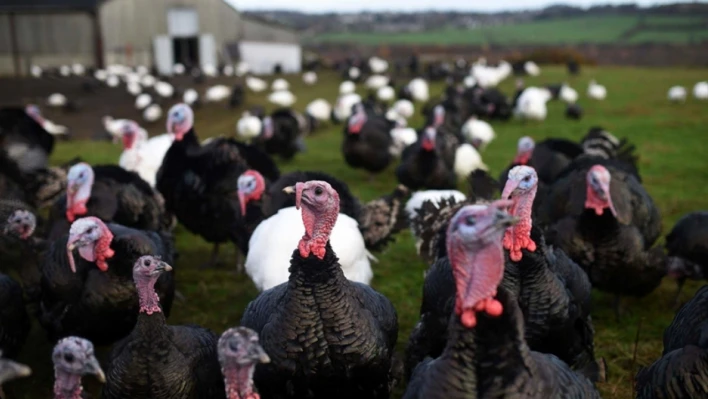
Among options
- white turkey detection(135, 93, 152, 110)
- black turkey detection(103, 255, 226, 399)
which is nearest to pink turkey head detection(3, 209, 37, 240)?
black turkey detection(103, 255, 226, 399)

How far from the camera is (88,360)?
10.2 ft

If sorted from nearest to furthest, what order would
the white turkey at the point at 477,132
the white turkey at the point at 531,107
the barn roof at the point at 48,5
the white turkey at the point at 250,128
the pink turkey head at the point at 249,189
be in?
the pink turkey head at the point at 249,189, the white turkey at the point at 477,132, the white turkey at the point at 250,128, the white turkey at the point at 531,107, the barn roof at the point at 48,5

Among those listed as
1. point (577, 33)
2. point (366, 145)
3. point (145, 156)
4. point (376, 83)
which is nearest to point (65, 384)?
point (145, 156)

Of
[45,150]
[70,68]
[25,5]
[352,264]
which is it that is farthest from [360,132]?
[25,5]

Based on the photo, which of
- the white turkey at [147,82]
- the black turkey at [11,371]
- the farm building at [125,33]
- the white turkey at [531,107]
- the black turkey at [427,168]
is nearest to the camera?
the black turkey at [11,371]

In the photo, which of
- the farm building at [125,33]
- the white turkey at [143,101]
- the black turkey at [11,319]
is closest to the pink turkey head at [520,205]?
the black turkey at [11,319]

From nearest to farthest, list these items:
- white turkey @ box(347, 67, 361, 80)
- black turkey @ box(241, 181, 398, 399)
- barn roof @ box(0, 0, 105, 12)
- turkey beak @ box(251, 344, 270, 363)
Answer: turkey beak @ box(251, 344, 270, 363)
black turkey @ box(241, 181, 398, 399)
barn roof @ box(0, 0, 105, 12)
white turkey @ box(347, 67, 361, 80)

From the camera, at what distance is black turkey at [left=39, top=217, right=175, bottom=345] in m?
4.41

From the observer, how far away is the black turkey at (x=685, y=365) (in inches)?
114

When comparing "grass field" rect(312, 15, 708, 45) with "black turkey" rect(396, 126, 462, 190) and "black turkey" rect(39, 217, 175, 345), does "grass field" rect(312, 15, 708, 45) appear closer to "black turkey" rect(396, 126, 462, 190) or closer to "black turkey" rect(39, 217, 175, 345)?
"black turkey" rect(396, 126, 462, 190)

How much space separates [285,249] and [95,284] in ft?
4.47

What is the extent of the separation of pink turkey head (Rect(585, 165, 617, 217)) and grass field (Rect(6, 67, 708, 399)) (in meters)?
1.02

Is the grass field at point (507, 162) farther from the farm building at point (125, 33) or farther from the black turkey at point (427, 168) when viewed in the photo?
the farm building at point (125, 33)

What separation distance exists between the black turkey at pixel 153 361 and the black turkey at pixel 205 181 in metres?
2.59
